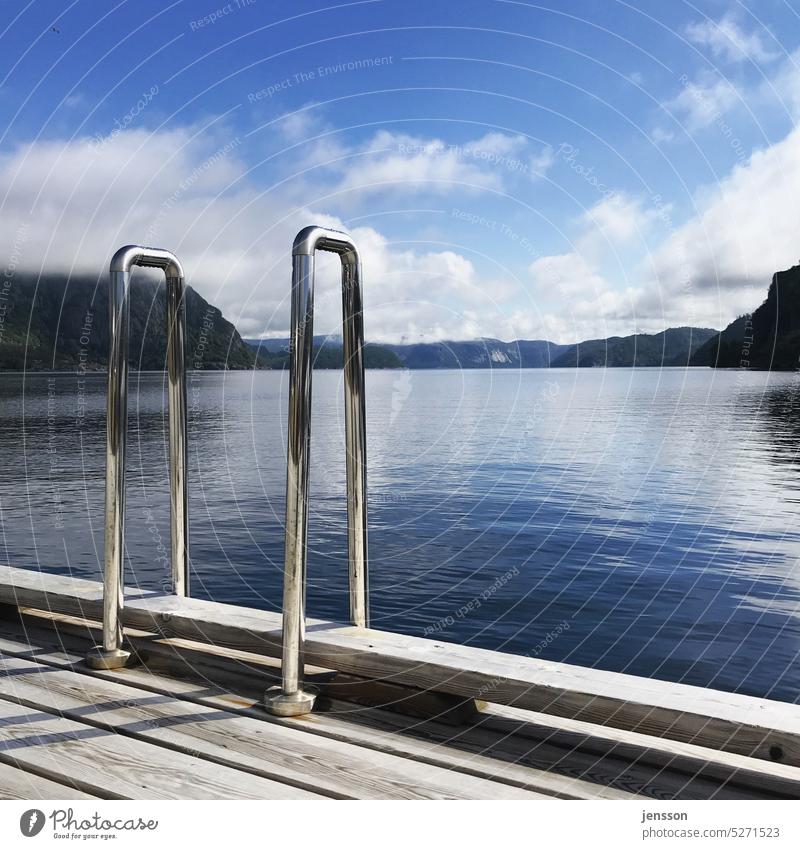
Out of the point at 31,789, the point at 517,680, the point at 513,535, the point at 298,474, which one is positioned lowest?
the point at 513,535

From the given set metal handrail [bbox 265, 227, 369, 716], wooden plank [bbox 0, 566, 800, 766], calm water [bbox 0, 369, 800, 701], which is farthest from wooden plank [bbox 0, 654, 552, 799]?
calm water [bbox 0, 369, 800, 701]

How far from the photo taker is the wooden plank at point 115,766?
90.2 inches

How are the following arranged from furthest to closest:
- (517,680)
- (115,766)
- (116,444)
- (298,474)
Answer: (116,444)
(298,474)
(517,680)
(115,766)

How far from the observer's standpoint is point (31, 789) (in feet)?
7.61

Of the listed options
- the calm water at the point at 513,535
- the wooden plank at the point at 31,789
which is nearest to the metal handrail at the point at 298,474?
the wooden plank at the point at 31,789

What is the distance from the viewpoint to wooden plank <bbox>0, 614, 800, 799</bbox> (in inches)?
88.3

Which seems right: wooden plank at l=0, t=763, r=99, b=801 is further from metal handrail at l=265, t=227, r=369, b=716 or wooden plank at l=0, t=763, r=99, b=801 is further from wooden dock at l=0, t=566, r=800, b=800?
metal handrail at l=265, t=227, r=369, b=716

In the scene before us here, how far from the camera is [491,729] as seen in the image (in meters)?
2.63

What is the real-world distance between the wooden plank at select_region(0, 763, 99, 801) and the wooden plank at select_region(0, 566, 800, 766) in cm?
89

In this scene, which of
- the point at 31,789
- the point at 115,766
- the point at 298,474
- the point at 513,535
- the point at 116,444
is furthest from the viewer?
the point at 513,535

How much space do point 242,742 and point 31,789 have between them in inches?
22.0

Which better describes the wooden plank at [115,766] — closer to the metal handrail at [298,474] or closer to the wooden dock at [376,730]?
the wooden dock at [376,730]

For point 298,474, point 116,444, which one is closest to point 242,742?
point 298,474

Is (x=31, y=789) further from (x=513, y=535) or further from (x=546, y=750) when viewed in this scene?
(x=513, y=535)
